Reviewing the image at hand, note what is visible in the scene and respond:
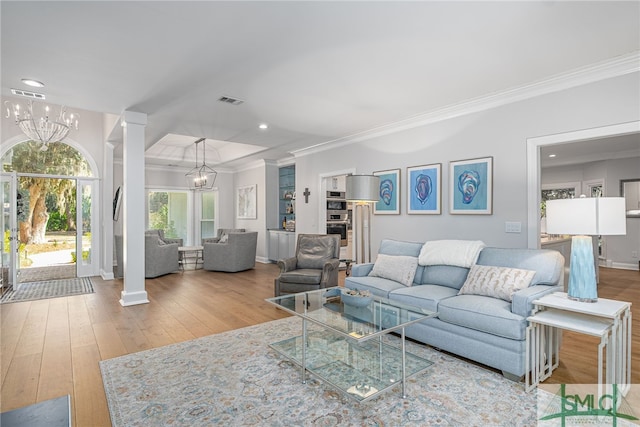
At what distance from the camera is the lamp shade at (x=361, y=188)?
14.2 ft

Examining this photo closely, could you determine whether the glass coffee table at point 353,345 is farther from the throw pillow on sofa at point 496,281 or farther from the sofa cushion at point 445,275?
the sofa cushion at point 445,275

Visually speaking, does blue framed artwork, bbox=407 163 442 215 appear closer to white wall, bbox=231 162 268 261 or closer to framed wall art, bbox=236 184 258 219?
white wall, bbox=231 162 268 261

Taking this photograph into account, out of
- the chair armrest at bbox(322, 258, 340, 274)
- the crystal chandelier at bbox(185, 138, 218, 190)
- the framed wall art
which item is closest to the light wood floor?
the chair armrest at bbox(322, 258, 340, 274)

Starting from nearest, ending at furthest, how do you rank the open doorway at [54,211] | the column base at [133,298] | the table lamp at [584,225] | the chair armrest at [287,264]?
1. the table lamp at [584,225]
2. the column base at [133,298]
3. the chair armrest at [287,264]
4. the open doorway at [54,211]

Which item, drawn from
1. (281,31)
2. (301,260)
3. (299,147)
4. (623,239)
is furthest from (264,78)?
(623,239)

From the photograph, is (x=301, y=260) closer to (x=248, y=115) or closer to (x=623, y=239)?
(x=248, y=115)

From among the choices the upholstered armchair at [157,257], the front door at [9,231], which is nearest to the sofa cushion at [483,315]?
the upholstered armchair at [157,257]

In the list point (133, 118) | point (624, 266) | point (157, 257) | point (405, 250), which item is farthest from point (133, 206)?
point (624, 266)

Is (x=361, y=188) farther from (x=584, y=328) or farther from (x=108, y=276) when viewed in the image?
(x=108, y=276)

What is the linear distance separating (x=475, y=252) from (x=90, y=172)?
271 inches

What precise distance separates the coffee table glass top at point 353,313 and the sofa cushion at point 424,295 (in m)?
0.29

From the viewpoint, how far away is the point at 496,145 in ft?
12.8

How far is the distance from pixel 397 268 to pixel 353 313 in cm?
117

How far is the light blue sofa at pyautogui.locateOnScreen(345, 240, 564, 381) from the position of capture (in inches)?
96.3
